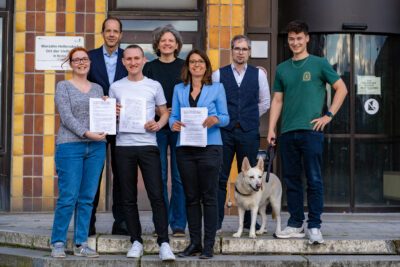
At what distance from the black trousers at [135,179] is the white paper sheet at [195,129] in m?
0.41

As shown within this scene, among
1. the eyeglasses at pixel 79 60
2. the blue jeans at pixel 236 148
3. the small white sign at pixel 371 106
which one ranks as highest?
the eyeglasses at pixel 79 60

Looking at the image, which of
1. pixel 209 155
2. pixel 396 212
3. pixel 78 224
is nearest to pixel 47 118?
pixel 78 224

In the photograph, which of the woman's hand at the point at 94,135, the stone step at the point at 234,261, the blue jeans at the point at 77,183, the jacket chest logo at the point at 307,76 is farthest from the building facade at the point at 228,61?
the woman's hand at the point at 94,135

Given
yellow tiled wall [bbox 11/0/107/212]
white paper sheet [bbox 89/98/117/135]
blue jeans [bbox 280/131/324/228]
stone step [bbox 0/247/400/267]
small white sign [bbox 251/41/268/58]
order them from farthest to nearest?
small white sign [bbox 251/41/268/58] → yellow tiled wall [bbox 11/0/107/212] → blue jeans [bbox 280/131/324/228] → stone step [bbox 0/247/400/267] → white paper sheet [bbox 89/98/117/135]

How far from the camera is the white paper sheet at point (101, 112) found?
534 centimetres

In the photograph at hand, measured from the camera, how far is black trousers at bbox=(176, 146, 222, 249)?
537 centimetres

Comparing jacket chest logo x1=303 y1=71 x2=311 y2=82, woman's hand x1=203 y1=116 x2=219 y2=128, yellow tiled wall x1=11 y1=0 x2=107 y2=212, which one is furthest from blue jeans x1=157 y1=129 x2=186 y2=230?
yellow tiled wall x1=11 y1=0 x2=107 y2=212

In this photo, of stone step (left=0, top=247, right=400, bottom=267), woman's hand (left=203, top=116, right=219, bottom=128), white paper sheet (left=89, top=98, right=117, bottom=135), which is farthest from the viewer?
stone step (left=0, top=247, right=400, bottom=267)

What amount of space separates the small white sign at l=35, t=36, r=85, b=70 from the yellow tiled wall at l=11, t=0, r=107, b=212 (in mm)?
70

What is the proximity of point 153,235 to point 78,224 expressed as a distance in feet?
2.82

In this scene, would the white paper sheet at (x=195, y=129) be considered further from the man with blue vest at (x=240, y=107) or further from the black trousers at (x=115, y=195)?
the black trousers at (x=115, y=195)

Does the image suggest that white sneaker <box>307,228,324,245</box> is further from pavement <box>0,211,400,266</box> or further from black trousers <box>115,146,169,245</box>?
black trousers <box>115,146,169,245</box>

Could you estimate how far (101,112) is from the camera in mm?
5352

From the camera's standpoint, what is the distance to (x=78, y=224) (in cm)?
554
